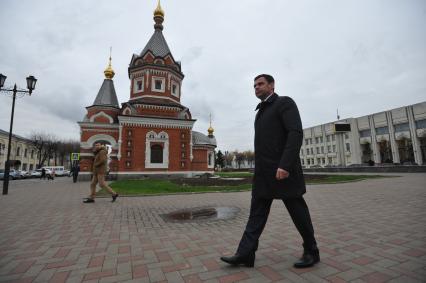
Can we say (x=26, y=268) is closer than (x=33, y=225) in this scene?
Yes

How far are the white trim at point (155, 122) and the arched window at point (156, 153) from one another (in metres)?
2.26

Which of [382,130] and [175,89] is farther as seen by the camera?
[382,130]

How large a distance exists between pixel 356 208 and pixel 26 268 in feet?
21.9

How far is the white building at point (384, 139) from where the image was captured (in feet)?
147

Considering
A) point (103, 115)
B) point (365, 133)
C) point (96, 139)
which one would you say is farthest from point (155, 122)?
point (365, 133)

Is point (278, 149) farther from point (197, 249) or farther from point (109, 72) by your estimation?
point (109, 72)

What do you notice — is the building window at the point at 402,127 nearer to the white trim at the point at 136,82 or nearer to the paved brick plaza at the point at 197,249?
the white trim at the point at 136,82

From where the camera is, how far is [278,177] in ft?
8.13

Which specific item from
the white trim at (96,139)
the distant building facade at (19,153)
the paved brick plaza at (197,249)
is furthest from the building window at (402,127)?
the distant building facade at (19,153)

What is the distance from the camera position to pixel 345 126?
3859 cm

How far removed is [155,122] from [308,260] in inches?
924

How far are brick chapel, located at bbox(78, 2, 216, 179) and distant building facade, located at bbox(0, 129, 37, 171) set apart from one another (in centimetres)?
2980

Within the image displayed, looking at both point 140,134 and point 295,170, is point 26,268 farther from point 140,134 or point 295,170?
point 140,134

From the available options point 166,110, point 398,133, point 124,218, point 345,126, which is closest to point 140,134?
point 166,110
